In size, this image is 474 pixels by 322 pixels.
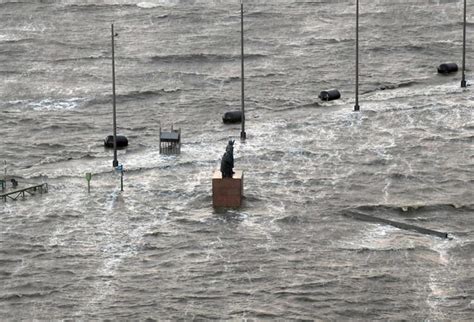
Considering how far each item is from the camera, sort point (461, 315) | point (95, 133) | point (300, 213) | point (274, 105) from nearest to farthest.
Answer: point (461, 315) < point (300, 213) < point (95, 133) < point (274, 105)

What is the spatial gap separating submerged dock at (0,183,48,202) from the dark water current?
918 millimetres

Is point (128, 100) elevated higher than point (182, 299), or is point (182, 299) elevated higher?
point (128, 100)

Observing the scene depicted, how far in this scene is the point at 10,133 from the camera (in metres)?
73.4

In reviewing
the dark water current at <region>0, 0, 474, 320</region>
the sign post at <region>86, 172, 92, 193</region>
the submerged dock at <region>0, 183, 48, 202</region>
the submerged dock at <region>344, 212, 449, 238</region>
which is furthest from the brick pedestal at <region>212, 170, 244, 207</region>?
the submerged dock at <region>0, 183, 48, 202</region>

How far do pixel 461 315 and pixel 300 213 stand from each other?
12.8 metres

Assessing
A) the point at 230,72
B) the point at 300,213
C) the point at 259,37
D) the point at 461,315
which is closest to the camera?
the point at 461,315

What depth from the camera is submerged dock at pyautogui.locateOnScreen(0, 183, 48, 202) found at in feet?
187

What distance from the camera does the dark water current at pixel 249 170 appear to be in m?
45.5

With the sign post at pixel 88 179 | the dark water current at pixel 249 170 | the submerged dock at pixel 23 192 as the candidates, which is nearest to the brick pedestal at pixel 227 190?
the dark water current at pixel 249 170

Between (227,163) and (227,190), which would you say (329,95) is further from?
(227,163)

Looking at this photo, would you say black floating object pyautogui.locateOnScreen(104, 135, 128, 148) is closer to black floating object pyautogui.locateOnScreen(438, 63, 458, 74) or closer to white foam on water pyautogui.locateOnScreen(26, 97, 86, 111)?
white foam on water pyautogui.locateOnScreen(26, 97, 86, 111)

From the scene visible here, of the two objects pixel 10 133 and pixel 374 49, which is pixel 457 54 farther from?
pixel 10 133

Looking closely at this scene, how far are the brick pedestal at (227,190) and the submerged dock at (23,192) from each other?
8979 mm

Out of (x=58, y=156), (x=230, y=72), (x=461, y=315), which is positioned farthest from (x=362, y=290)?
(x=230, y=72)
